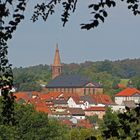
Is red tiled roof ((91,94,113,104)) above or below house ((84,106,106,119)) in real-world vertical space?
above

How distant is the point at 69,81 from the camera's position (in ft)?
478

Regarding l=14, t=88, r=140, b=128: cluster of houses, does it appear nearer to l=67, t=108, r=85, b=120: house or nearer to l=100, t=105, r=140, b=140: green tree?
l=67, t=108, r=85, b=120: house

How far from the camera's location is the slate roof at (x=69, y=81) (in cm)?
14500

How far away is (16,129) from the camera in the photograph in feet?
155

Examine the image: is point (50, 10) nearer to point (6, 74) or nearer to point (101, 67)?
point (6, 74)

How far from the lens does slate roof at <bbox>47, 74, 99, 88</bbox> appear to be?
476ft

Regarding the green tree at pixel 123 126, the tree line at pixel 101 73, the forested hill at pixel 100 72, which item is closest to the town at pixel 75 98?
the tree line at pixel 101 73

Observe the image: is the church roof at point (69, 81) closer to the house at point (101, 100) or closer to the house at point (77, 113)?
the house at point (101, 100)

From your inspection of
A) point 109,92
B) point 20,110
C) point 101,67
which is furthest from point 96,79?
point 20,110

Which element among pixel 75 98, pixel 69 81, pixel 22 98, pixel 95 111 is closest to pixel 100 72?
pixel 69 81

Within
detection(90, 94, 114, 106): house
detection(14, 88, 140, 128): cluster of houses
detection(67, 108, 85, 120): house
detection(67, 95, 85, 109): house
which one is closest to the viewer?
detection(67, 108, 85, 120): house

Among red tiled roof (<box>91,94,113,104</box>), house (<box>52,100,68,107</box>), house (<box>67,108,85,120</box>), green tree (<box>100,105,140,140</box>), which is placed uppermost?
red tiled roof (<box>91,94,113,104</box>)

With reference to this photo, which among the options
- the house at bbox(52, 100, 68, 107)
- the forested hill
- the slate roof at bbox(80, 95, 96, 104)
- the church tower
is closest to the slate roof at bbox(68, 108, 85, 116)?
the house at bbox(52, 100, 68, 107)

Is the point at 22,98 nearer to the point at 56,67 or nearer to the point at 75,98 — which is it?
the point at 75,98
